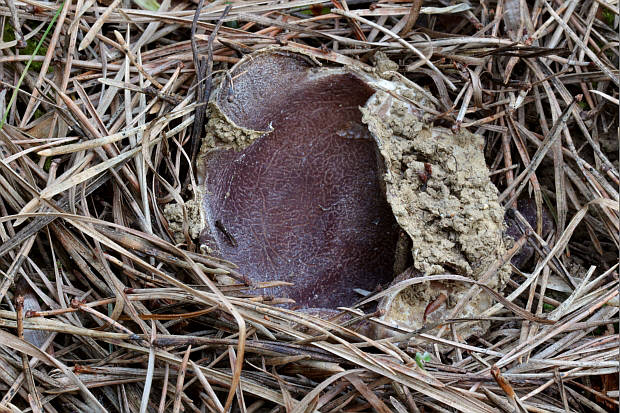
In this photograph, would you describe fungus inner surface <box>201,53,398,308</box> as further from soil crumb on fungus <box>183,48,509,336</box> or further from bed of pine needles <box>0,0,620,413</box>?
bed of pine needles <box>0,0,620,413</box>

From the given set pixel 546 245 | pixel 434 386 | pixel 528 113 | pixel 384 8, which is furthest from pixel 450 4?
pixel 434 386

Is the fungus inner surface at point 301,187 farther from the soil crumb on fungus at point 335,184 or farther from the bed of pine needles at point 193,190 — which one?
the bed of pine needles at point 193,190

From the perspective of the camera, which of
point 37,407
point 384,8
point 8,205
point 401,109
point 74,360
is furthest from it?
point 384,8

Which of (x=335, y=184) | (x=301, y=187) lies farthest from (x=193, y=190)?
(x=335, y=184)

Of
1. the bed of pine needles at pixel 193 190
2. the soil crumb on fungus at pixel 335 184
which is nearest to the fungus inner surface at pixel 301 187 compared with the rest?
the soil crumb on fungus at pixel 335 184

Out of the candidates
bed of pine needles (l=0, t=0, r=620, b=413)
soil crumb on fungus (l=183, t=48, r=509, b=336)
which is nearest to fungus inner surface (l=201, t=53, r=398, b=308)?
soil crumb on fungus (l=183, t=48, r=509, b=336)

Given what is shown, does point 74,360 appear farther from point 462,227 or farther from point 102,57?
point 462,227

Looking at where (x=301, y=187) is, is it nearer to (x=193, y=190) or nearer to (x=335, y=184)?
(x=335, y=184)
